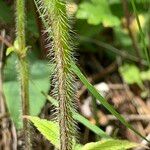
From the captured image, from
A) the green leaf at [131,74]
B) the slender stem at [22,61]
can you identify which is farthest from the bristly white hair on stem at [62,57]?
the green leaf at [131,74]

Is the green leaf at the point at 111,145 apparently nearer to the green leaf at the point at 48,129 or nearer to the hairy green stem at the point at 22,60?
the green leaf at the point at 48,129

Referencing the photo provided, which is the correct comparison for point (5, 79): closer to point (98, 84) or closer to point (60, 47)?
point (98, 84)

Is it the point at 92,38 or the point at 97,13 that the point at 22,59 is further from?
the point at 92,38

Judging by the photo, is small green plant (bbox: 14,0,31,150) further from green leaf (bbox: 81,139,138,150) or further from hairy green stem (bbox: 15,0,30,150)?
green leaf (bbox: 81,139,138,150)

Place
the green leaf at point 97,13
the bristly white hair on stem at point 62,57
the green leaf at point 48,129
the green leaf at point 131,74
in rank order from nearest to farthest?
the bristly white hair on stem at point 62,57 < the green leaf at point 48,129 < the green leaf at point 97,13 < the green leaf at point 131,74

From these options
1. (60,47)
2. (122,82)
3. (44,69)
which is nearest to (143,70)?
(122,82)

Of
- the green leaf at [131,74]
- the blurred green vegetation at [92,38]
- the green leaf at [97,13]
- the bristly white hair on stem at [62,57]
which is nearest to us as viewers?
the bristly white hair on stem at [62,57]
